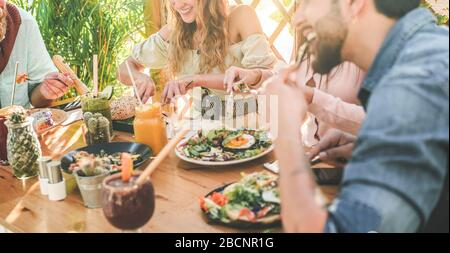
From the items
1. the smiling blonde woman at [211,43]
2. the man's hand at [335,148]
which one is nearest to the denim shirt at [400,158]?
the man's hand at [335,148]

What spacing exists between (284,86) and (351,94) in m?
0.77

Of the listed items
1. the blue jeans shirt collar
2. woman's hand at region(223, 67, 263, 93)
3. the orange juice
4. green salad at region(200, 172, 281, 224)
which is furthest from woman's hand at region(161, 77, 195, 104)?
the blue jeans shirt collar

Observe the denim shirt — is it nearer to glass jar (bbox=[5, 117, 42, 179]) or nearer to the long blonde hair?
glass jar (bbox=[5, 117, 42, 179])

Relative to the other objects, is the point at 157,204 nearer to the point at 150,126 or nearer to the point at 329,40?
the point at 150,126

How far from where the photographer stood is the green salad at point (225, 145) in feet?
3.99

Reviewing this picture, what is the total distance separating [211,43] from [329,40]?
1234 millimetres

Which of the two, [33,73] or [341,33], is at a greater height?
[341,33]

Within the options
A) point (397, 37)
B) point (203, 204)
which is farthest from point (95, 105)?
point (397, 37)

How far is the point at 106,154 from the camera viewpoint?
126 cm

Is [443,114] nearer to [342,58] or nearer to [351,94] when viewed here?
[342,58]

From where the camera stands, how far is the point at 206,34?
6.56 feet

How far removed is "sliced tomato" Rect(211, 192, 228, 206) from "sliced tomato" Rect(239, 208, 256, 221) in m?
0.06

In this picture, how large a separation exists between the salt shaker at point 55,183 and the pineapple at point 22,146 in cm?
17
